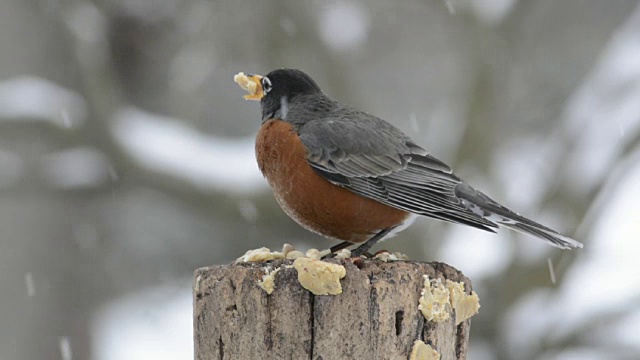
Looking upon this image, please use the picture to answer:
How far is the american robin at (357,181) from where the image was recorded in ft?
12.2

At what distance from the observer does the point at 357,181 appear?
3846 mm

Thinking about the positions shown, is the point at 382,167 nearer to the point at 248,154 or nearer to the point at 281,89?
the point at 281,89

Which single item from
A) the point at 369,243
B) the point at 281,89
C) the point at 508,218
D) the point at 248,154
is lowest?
the point at 369,243

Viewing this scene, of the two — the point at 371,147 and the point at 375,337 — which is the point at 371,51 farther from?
the point at 375,337

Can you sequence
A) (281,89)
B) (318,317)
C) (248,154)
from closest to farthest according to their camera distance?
(318,317), (281,89), (248,154)

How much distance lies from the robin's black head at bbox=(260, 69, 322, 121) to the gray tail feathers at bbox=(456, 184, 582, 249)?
0.98m

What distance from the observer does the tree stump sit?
105 inches

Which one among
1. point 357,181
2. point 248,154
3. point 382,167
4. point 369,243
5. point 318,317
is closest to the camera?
point 318,317

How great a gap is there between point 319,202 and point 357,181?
0.23 metres

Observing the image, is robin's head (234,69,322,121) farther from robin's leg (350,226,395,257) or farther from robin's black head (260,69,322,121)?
robin's leg (350,226,395,257)

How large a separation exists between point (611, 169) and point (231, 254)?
384 cm

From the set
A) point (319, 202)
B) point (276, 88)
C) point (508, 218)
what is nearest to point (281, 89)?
point (276, 88)

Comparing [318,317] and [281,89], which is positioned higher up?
[281,89]

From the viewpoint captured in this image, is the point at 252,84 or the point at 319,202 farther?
the point at 252,84
